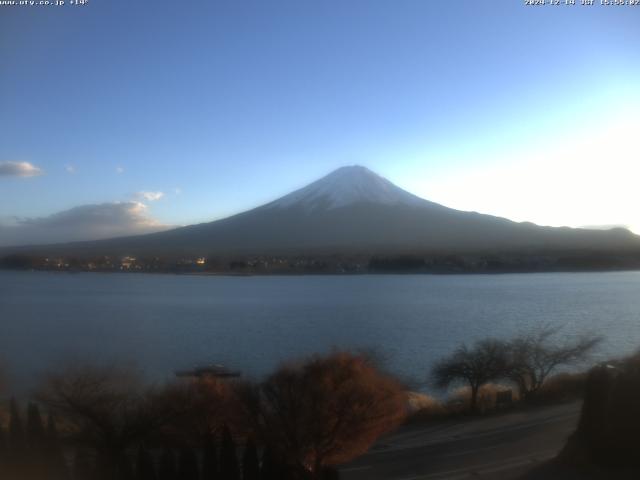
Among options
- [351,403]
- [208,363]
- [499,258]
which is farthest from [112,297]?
[351,403]

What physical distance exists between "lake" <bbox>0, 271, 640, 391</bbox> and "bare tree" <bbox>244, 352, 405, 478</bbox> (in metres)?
4.59

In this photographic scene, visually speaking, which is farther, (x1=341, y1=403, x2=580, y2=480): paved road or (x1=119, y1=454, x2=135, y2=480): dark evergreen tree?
(x1=341, y1=403, x2=580, y2=480): paved road

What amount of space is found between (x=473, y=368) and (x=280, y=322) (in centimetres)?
799

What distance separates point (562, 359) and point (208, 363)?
5.83m

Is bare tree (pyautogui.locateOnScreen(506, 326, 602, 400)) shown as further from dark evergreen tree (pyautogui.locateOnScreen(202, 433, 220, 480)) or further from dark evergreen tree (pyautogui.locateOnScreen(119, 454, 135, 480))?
dark evergreen tree (pyautogui.locateOnScreen(119, 454, 135, 480))

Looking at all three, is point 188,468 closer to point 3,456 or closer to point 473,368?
point 3,456

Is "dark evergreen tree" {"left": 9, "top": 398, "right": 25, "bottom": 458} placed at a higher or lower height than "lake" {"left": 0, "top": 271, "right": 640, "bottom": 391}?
higher

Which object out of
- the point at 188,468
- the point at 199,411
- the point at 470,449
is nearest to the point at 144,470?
the point at 188,468

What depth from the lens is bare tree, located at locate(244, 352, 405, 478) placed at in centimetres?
495

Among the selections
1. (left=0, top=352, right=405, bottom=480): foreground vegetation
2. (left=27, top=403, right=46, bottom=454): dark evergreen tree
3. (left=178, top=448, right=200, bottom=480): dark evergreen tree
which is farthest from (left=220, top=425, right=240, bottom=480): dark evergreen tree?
(left=27, top=403, right=46, bottom=454): dark evergreen tree

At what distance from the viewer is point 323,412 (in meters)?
4.96

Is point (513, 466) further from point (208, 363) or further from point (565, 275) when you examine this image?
point (565, 275)

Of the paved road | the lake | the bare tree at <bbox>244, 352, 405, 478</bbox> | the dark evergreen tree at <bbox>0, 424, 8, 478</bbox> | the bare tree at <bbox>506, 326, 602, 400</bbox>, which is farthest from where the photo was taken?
the lake

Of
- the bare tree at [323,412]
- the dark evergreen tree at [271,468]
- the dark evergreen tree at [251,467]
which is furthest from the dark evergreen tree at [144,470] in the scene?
the bare tree at [323,412]
